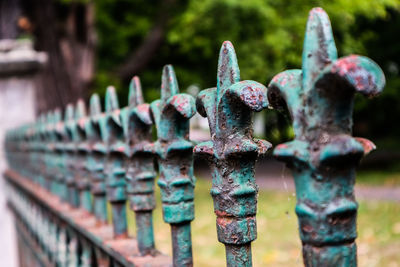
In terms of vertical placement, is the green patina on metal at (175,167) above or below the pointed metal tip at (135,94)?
below

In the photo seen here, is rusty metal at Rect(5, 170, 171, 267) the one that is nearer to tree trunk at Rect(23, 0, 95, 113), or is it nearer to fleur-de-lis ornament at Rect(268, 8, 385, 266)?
fleur-de-lis ornament at Rect(268, 8, 385, 266)

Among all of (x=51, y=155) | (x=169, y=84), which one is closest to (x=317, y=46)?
(x=169, y=84)

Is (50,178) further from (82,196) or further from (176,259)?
(176,259)

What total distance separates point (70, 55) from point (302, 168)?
29.6 feet

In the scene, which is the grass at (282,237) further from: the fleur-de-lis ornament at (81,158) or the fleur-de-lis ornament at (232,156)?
the fleur-de-lis ornament at (232,156)

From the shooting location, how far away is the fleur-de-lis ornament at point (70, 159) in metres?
2.31

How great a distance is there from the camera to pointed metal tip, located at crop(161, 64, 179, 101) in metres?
1.26

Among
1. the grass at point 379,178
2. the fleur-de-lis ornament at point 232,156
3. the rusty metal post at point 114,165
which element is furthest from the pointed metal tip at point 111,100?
the grass at point 379,178

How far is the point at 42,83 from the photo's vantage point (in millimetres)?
8750

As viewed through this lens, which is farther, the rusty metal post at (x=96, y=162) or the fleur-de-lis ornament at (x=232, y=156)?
the rusty metal post at (x=96, y=162)

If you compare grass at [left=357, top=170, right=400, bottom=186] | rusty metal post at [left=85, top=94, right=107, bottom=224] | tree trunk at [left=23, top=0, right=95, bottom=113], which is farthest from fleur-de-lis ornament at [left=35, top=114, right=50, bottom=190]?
grass at [left=357, top=170, right=400, bottom=186]

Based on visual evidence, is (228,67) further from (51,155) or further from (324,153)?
(51,155)

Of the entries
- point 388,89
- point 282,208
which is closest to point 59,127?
point 282,208

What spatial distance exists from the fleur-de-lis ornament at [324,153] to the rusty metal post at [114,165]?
100cm
